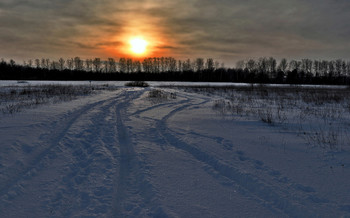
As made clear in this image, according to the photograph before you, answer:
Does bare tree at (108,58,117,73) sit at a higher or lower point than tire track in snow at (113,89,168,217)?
higher

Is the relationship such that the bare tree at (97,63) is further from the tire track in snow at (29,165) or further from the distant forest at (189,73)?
the tire track in snow at (29,165)

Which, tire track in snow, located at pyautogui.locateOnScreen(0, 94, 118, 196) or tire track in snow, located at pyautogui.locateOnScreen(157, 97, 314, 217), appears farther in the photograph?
tire track in snow, located at pyautogui.locateOnScreen(0, 94, 118, 196)

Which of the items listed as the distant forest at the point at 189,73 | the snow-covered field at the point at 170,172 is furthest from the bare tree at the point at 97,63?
the snow-covered field at the point at 170,172

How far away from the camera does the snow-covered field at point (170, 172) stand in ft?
8.64

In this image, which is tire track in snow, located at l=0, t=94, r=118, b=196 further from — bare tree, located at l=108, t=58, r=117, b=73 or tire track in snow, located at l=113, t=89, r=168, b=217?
bare tree, located at l=108, t=58, r=117, b=73

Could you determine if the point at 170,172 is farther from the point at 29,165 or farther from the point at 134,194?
the point at 29,165

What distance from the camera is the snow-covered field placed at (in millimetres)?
2635

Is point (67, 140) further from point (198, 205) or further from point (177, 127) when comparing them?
point (198, 205)

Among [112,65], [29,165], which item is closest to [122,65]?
[112,65]

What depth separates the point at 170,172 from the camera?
3.70 m

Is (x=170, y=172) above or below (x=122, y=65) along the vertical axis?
below

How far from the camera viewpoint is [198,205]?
271cm

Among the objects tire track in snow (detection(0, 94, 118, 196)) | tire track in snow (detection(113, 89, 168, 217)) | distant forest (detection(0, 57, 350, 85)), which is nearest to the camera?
tire track in snow (detection(113, 89, 168, 217))

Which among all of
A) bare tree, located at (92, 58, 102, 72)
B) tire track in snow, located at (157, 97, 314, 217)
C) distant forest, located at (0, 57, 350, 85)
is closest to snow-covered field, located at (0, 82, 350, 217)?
tire track in snow, located at (157, 97, 314, 217)
